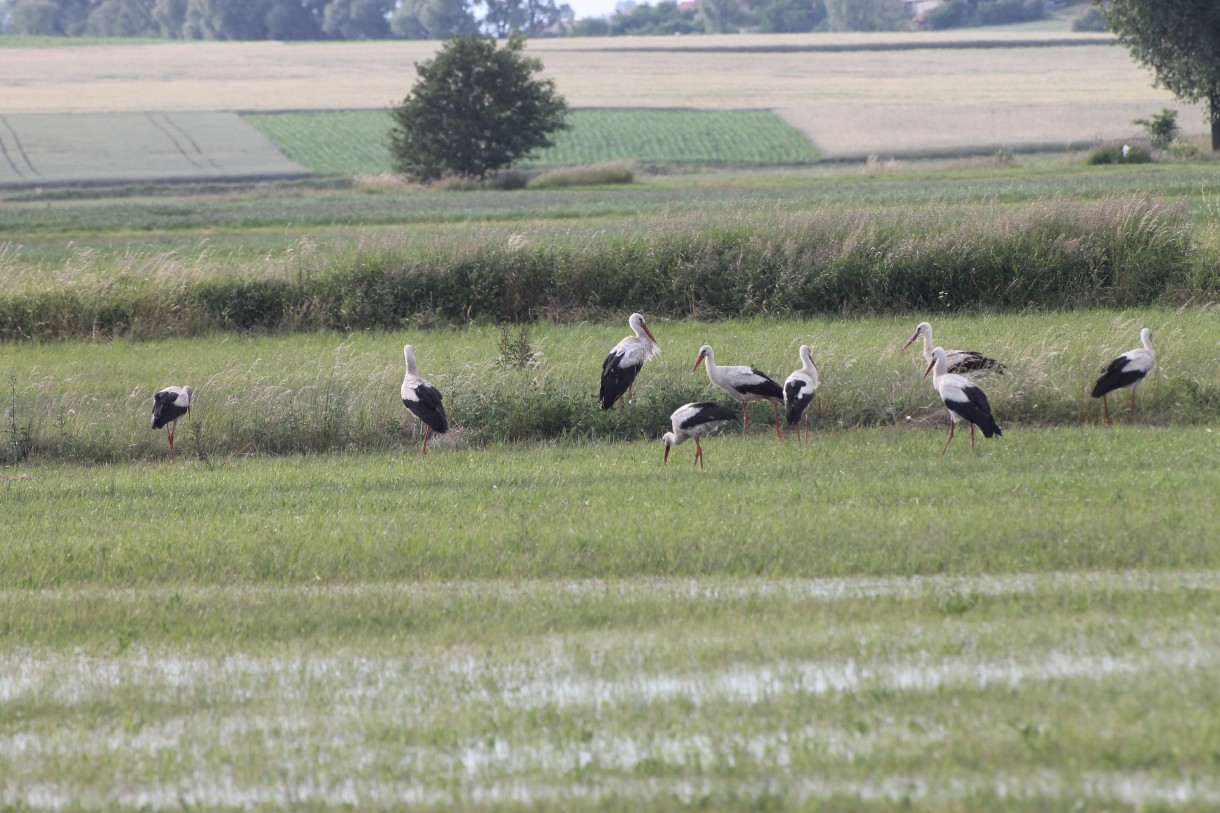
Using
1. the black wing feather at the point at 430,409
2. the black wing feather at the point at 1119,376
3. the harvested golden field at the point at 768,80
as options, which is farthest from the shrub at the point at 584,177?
the black wing feather at the point at 1119,376

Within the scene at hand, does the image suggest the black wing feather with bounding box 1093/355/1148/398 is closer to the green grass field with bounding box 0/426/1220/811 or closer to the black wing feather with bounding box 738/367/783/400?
the green grass field with bounding box 0/426/1220/811

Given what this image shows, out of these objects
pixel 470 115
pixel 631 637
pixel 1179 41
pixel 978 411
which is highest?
pixel 1179 41

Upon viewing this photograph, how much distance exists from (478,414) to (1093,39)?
112 metres

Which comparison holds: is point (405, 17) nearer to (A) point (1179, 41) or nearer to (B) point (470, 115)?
(B) point (470, 115)

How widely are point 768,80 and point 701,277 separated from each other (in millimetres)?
82539

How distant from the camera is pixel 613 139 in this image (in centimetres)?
7944

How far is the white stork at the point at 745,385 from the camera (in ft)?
48.5

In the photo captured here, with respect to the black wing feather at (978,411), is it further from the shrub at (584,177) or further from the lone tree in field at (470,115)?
the lone tree in field at (470,115)

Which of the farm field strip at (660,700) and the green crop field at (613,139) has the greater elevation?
the green crop field at (613,139)

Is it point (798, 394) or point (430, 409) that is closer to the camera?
point (798, 394)

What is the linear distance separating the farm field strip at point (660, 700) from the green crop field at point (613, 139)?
60.2 meters

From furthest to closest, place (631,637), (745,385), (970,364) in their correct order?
(970,364)
(745,385)
(631,637)

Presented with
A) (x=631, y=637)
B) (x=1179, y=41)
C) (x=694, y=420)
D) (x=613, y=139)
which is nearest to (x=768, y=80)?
(x=613, y=139)

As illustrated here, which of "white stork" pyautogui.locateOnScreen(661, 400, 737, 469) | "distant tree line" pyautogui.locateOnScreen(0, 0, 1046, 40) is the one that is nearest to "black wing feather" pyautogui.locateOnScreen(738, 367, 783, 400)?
"white stork" pyautogui.locateOnScreen(661, 400, 737, 469)
